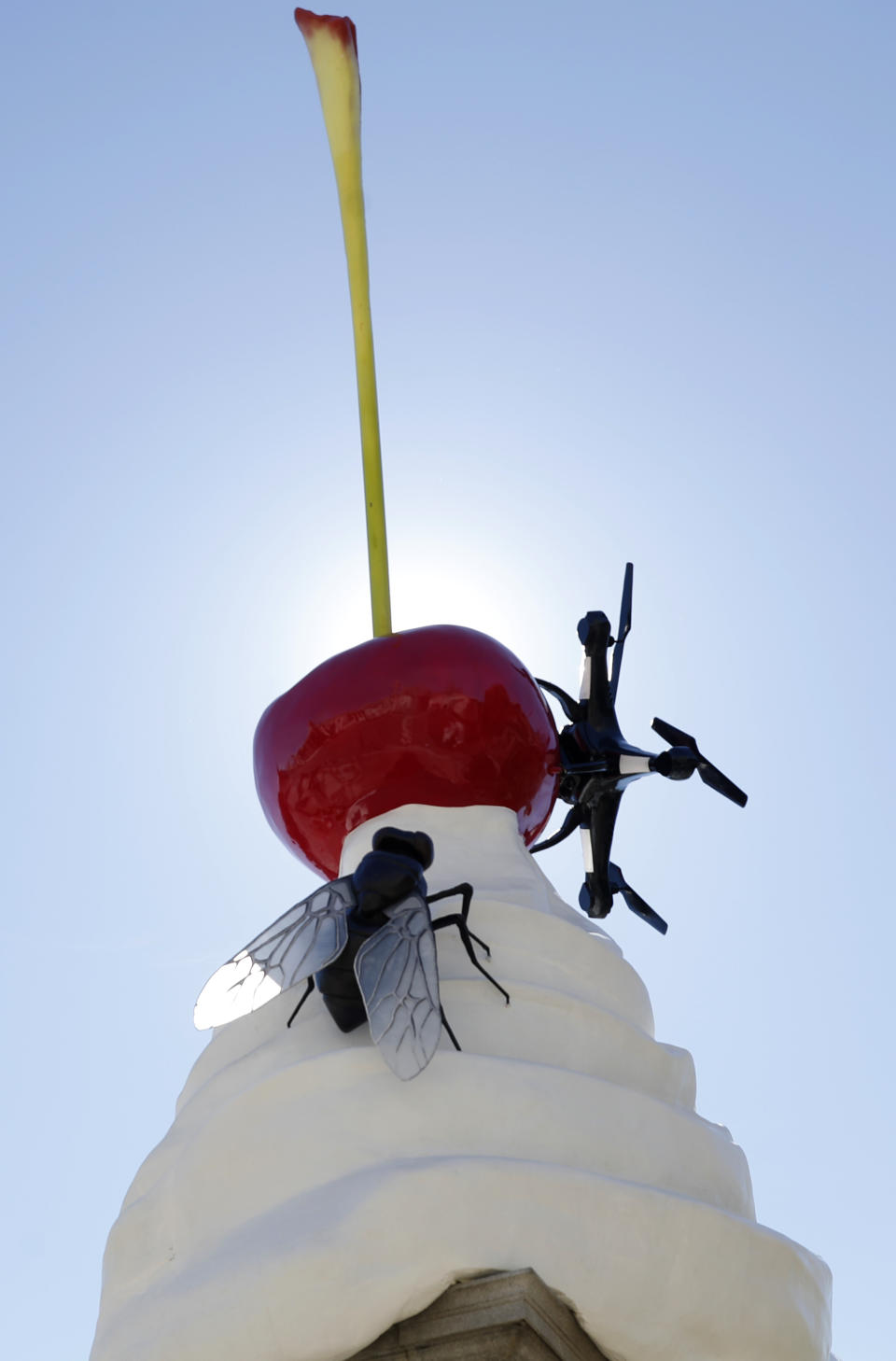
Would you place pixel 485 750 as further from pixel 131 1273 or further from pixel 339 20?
pixel 339 20

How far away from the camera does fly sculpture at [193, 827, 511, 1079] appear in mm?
4914

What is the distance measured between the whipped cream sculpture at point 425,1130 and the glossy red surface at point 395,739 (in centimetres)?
1

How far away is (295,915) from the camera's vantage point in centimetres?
548

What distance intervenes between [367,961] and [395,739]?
1.89 m

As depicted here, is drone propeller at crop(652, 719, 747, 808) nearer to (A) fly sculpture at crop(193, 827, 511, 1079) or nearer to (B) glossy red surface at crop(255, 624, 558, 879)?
(B) glossy red surface at crop(255, 624, 558, 879)

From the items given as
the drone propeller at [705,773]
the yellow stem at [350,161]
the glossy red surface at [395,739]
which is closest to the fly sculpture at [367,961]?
the glossy red surface at [395,739]

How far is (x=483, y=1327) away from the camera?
4.26 meters

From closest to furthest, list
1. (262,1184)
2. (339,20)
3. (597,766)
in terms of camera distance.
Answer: (262,1184) < (597,766) < (339,20)

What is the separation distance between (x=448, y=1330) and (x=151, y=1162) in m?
1.61

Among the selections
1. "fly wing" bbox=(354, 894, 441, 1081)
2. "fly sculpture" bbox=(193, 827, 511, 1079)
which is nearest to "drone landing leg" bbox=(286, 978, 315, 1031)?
"fly sculpture" bbox=(193, 827, 511, 1079)

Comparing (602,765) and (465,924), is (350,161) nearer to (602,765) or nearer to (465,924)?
(602,765)

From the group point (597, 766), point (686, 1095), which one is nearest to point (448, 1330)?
point (686, 1095)

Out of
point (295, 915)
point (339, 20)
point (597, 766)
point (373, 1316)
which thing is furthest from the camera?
point (339, 20)

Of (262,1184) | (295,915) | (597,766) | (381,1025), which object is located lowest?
(262,1184)
